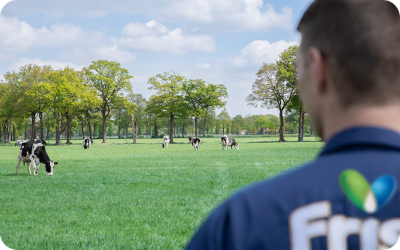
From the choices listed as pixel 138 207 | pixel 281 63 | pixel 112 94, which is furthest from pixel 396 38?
pixel 112 94

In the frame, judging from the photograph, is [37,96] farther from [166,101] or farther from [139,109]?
[139,109]

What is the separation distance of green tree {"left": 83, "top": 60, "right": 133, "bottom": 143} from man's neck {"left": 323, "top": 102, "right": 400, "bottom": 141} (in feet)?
201

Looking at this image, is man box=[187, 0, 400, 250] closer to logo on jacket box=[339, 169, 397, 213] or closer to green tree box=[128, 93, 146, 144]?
logo on jacket box=[339, 169, 397, 213]

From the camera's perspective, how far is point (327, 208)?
1003 mm

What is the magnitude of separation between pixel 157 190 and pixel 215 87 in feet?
169

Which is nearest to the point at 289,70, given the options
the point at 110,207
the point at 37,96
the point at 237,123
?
the point at 37,96

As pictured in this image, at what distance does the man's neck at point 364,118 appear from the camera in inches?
41.3

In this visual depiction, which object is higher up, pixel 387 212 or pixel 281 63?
pixel 281 63

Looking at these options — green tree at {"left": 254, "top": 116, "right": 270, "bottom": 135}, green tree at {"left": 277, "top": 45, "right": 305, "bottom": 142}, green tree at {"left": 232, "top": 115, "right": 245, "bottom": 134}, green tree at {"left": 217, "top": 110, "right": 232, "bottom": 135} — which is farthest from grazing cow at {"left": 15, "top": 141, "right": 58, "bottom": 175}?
green tree at {"left": 254, "top": 116, "right": 270, "bottom": 135}

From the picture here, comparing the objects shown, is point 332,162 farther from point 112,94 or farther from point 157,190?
point 112,94

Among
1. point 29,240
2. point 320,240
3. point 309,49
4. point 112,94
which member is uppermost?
point 112,94

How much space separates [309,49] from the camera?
1.17m

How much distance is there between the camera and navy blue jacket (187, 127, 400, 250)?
0.98 meters

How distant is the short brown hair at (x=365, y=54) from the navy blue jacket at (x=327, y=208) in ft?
0.55
